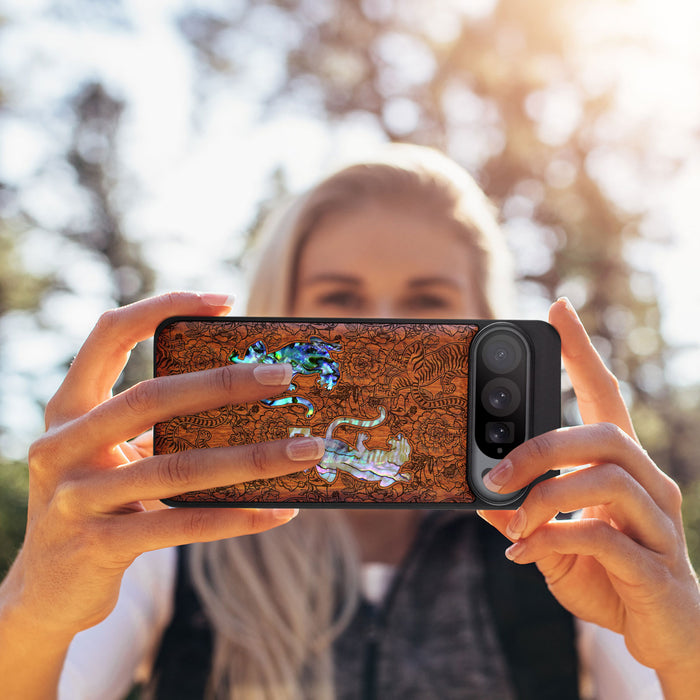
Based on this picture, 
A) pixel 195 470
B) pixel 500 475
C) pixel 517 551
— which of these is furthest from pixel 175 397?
pixel 517 551

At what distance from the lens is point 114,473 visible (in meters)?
1.29

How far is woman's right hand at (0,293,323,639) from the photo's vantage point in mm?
1271

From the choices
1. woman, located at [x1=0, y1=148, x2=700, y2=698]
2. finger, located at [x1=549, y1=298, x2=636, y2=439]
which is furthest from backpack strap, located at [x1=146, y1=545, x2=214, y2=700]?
finger, located at [x1=549, y1=298, x2=636, y2=439]

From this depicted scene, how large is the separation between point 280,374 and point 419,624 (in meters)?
1.61

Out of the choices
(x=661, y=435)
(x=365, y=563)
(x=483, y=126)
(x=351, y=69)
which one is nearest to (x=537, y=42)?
(x=483, y=126)

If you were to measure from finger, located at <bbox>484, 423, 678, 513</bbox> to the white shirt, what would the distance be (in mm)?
960

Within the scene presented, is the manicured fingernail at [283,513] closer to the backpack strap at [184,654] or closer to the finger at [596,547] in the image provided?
the finger at [596,547]

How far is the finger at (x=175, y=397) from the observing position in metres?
1.27

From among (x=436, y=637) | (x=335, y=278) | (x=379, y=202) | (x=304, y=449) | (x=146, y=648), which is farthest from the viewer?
(x=379, y=202)

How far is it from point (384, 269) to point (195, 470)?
145cm

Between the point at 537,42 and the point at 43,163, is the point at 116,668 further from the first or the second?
the point at 43,163

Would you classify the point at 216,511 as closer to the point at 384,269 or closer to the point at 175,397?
the point at 175,397

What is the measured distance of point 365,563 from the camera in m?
2.74

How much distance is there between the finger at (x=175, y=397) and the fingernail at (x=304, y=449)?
13 centimetres
